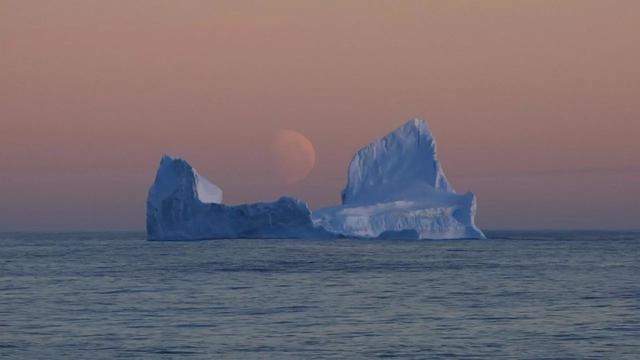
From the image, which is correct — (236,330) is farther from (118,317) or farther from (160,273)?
(160,273)

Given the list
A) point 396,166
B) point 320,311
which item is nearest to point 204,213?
point 396,166

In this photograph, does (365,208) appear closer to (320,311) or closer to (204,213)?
(204,213)

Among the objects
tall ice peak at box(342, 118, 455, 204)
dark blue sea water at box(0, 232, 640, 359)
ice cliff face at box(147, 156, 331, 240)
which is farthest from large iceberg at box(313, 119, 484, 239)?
dark blue sea water at box(0, 232, 640, 359)

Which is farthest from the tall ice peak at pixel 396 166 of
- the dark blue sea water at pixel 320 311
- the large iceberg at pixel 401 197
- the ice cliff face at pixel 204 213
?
the dark blue sea water at pixel 320 311

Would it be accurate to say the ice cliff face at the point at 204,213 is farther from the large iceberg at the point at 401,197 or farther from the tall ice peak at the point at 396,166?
the tall ice peak at the point at 396,166

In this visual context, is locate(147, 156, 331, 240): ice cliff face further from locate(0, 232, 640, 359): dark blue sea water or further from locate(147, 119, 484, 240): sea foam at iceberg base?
Result: locate(0, 232, 640, 359): dark blue sea water
